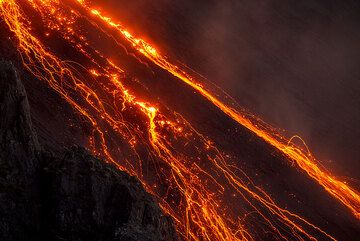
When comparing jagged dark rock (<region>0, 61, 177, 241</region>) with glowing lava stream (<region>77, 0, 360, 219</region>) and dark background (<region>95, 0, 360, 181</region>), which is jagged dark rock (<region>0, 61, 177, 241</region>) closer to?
glowing lava stream (<region>77, 0, 360, 219</region>)

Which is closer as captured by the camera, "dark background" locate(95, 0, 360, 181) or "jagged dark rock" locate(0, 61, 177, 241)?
"jagged dark rock" locate(0, 61, 177, 241)

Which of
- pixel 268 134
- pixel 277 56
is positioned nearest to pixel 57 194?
pixel 268 134

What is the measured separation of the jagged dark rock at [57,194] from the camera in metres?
3.63

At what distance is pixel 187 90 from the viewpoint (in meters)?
8.96

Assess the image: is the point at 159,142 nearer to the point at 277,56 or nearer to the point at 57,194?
the point at 57,194

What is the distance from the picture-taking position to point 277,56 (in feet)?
41.8

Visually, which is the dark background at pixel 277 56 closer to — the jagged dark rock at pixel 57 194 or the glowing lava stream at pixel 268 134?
the glowing lava stream at pixel 268 134

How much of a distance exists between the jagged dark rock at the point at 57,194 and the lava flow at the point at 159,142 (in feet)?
7.02

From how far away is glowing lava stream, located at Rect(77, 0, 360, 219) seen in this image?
827cm

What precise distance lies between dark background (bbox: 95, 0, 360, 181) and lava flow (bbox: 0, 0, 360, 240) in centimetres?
105

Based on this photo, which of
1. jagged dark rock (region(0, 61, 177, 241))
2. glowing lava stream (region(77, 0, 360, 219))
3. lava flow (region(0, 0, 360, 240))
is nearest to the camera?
jagged dark rock (region(0, 61, 177, 241))

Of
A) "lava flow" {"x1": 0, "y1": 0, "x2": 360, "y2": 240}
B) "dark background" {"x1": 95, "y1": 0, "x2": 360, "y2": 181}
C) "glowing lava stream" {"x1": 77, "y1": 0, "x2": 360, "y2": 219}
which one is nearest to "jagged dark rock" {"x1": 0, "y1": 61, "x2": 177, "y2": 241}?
"lava flow" {"x1": 0, "y1": 0, "x2": 360, "y2": 240}

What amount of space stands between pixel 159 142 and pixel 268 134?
2871 millimetres

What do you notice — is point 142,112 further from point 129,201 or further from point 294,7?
point 294,7
